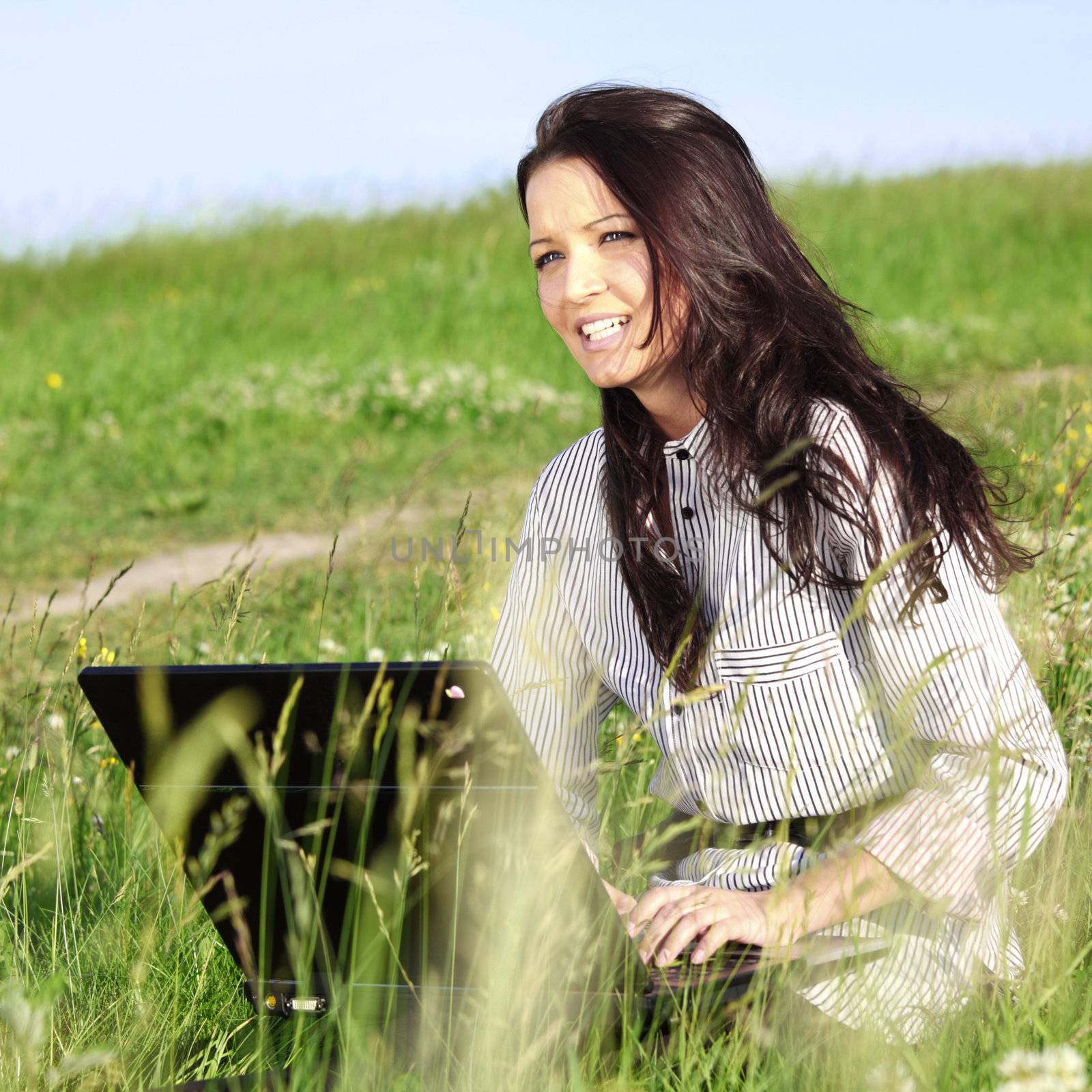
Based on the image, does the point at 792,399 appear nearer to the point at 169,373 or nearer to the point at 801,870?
the point at 801,870

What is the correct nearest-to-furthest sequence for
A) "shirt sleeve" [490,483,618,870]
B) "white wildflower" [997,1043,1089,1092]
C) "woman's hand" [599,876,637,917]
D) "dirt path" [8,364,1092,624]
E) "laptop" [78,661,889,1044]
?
"white wildflower" [997,1043,1089,1092]
"laptop" [78,661,889,1044]
"woman's hand" [599,876,637,917]
"shirt sleeve" [490,483,618,870]
"dirt path" [8,364,1092,624]

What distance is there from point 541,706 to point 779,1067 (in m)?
0.82

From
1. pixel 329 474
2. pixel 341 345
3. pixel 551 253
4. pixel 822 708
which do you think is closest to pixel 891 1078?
pixel 822 708

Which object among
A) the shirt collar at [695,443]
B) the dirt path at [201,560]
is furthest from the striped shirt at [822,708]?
the dirt path at [201,560]

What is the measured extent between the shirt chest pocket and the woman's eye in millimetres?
714

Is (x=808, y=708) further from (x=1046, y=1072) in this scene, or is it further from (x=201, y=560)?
(x=201, y=560)

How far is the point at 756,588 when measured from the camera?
6.49ft

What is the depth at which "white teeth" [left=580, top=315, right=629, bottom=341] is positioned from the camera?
6.97 feet

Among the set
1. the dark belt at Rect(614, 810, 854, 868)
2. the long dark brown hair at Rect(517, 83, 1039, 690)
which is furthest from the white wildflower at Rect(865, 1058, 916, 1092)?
the long dark brown hair at Rect(517, 83, 1039, 690)

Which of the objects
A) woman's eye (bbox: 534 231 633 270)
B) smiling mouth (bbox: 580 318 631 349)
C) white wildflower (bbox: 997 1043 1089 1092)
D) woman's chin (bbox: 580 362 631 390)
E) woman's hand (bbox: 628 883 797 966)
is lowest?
woman's hand (bbox: 628 883 797 966)

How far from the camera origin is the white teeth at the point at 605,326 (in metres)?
2.12

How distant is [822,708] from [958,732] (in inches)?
8.9

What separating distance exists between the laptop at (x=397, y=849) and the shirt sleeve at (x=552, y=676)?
0.50m

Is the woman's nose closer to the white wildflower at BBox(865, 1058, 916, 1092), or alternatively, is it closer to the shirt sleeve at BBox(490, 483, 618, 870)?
the shirt sleeve at BBox(490, 483, 618, 870)
